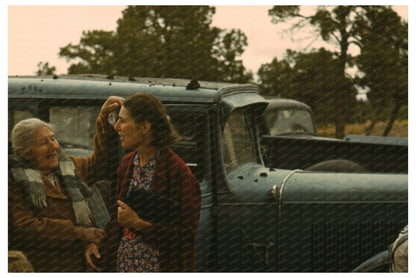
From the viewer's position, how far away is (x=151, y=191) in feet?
8.59

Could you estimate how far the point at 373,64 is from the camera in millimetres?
14289

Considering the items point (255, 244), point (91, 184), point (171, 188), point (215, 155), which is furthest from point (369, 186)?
point (91, 184)

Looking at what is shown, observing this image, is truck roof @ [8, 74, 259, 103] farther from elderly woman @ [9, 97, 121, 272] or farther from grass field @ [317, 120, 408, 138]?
grass field @ [317, 120, 408, 138]

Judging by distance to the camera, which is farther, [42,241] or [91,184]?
[91,184]

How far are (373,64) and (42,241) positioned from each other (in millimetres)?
13296

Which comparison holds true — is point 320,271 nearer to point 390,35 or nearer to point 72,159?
point 72,159

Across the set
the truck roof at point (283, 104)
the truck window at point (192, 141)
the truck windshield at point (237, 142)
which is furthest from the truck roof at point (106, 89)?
the truck roof at point (283, 104)

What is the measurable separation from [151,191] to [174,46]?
13.8m

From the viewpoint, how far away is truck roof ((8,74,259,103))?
11.1 ft

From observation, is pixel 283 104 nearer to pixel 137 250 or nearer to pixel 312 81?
pixel 312 81

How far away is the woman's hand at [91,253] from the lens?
286cm

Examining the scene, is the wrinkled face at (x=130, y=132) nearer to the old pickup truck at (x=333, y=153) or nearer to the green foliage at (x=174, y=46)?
the old pickup truck at (x=333, y=153)

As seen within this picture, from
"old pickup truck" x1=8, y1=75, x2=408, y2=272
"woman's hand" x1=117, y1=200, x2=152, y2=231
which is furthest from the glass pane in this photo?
"woman's hand" x1=117, y1=200, x2=152, y2=231

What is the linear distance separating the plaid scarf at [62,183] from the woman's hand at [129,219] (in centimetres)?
36
